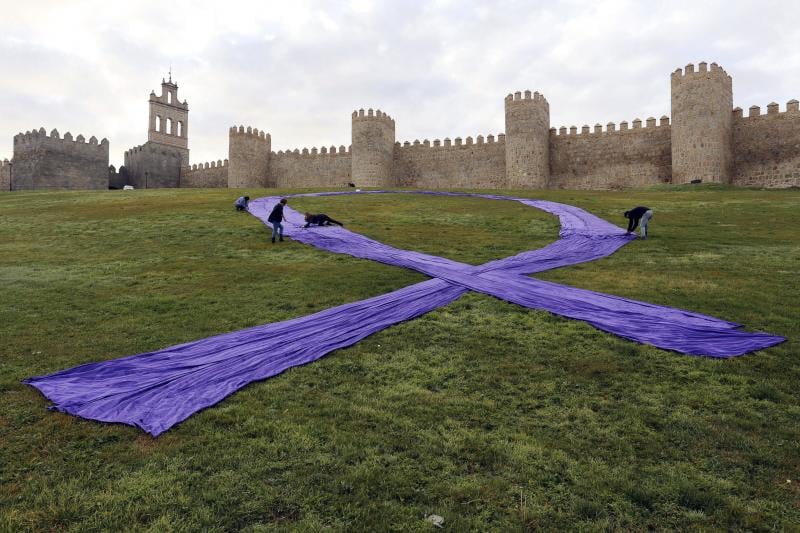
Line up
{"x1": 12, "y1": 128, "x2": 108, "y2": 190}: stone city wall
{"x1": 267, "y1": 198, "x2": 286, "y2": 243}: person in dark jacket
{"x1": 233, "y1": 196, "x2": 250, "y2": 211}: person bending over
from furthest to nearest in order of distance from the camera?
{"x1": 12, "y1": 128, "x2": 108, "y2": 190}: stone city wall < {"x1": 233, "y1": 196, "x2": 250, "y2": 211}: person bending over < {"x1": 267, "y1": 198, "x2": 286, "y2": 243}: person in dark jacket

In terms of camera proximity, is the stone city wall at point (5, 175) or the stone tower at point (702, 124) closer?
the stone tower at point (702, 124)

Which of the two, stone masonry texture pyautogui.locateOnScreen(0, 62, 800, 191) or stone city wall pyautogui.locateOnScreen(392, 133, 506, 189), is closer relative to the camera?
stone masonry texture pyautogui.locateOnScreen(0, 62, 800, 191)

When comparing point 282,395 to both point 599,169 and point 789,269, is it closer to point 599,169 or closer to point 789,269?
point 789,269

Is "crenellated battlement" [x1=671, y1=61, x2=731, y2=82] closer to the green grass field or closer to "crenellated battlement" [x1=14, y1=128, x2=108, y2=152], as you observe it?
the green grass field

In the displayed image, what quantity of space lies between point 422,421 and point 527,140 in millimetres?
42327

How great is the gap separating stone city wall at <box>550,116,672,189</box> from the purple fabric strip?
34.1 metres

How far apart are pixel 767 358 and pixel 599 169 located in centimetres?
4024

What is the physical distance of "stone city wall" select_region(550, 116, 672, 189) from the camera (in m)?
42.2

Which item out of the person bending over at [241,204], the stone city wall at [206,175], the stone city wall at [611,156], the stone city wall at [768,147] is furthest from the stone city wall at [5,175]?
the stone city wall at [768,147]

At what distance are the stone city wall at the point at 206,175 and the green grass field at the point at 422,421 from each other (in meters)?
49.7

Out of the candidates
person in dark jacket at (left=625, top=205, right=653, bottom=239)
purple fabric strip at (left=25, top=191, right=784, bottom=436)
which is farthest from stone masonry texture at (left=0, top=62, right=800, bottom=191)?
purple fabric strip at (left=25, top=191, right=784, bottom=436)

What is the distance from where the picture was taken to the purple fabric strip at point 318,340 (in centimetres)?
642

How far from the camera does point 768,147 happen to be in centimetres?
3809

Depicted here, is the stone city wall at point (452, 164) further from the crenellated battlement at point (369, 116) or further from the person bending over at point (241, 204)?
the person bending over at point (241, 204)
